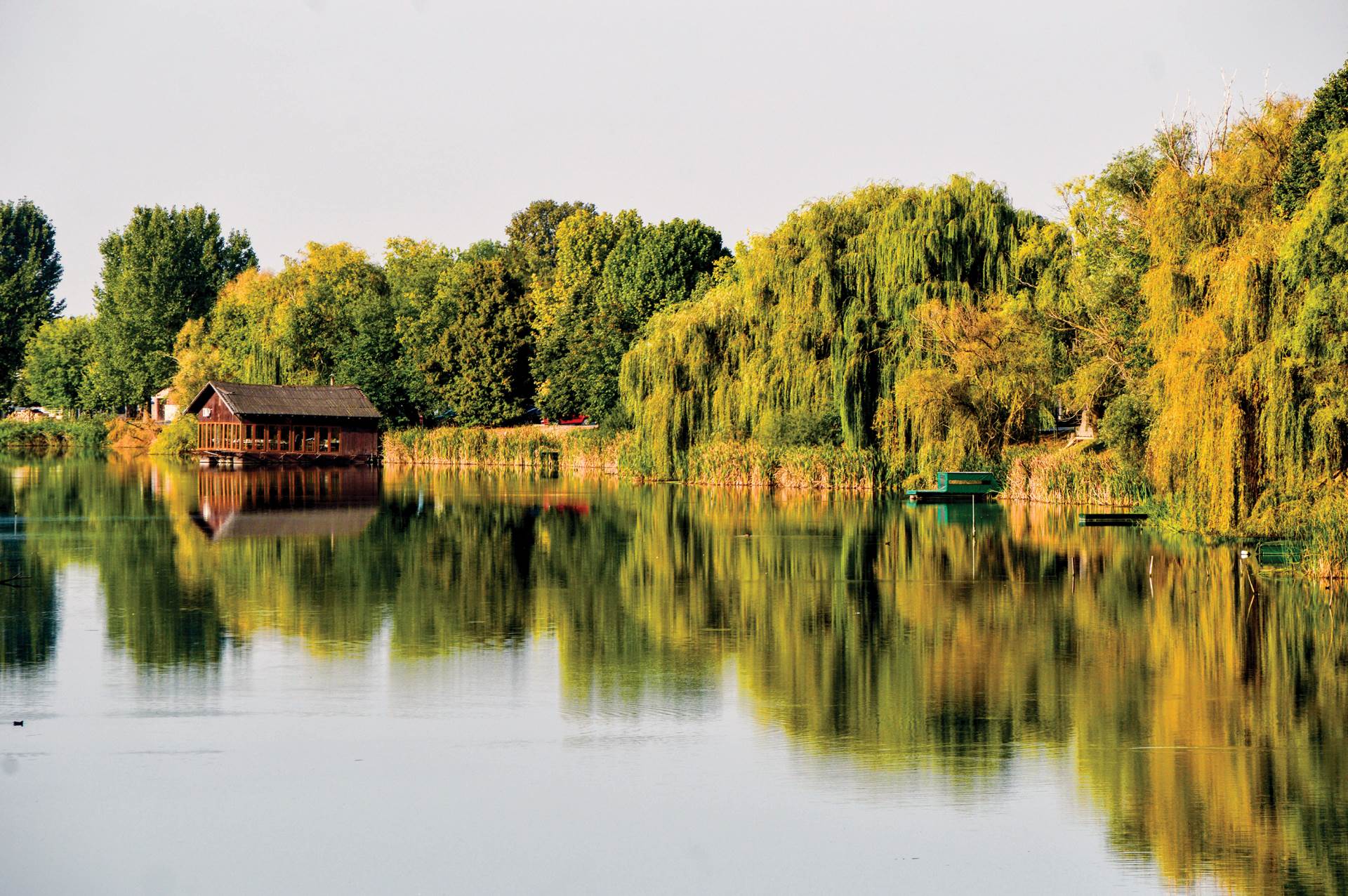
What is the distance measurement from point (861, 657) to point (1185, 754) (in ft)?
15.4

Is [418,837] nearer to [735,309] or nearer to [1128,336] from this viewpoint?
[1128,336]

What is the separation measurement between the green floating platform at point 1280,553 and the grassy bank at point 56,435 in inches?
3317

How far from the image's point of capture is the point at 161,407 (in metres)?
100

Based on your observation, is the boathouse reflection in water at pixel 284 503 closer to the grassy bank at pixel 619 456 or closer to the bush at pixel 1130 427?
the grassy bank at pixel 619 456

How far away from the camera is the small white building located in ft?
319

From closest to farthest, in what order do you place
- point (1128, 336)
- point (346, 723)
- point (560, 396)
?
point (346, 723) < point (1128, 336) < point (560, 396)

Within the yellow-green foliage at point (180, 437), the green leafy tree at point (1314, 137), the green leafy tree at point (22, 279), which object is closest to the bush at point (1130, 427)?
the green leafy tree at point (1314, 137)

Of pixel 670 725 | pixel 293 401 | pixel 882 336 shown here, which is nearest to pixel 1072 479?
pixel 882 336

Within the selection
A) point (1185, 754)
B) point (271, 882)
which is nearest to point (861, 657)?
point (1185, 754)

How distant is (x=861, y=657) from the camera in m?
16.0

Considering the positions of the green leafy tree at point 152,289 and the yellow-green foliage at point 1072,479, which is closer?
the yellow-green foliage at point 1072,479

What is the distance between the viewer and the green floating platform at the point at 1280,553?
74.0 feet

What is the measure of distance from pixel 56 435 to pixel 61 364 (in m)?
9.50

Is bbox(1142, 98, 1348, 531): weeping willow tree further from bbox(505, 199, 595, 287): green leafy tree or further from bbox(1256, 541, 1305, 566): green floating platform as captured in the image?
bbox(505, 199, 595, 287): green leafy tree
